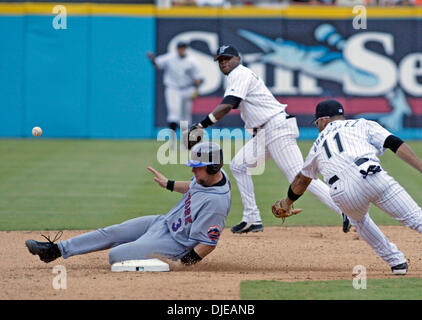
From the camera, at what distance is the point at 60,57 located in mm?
20531

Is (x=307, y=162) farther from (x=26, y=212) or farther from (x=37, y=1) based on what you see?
(x=37, y=1)

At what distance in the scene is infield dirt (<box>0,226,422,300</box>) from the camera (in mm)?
6172

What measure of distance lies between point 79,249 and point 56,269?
0.32m

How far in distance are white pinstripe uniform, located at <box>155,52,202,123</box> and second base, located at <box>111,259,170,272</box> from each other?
1157cm

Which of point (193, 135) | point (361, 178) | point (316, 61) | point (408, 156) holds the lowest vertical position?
point (361, 178)

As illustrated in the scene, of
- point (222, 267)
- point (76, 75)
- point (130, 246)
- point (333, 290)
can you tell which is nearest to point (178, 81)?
point (76, 75)

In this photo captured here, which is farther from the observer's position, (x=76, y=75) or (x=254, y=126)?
(x=76, y=75)

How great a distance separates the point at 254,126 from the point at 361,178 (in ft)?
10.0

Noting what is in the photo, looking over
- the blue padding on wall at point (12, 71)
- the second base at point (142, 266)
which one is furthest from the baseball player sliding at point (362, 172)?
the blue padding on wall at point (12, 71)

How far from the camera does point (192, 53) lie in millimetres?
20750

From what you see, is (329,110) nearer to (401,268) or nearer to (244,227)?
(401,268)

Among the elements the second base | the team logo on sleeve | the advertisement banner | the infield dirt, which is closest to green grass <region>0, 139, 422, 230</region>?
the infield dirt

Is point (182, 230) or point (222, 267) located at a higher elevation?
point (182, 230)

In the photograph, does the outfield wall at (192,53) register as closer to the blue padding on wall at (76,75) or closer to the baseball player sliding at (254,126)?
the blue padding on wall at (76,75)
